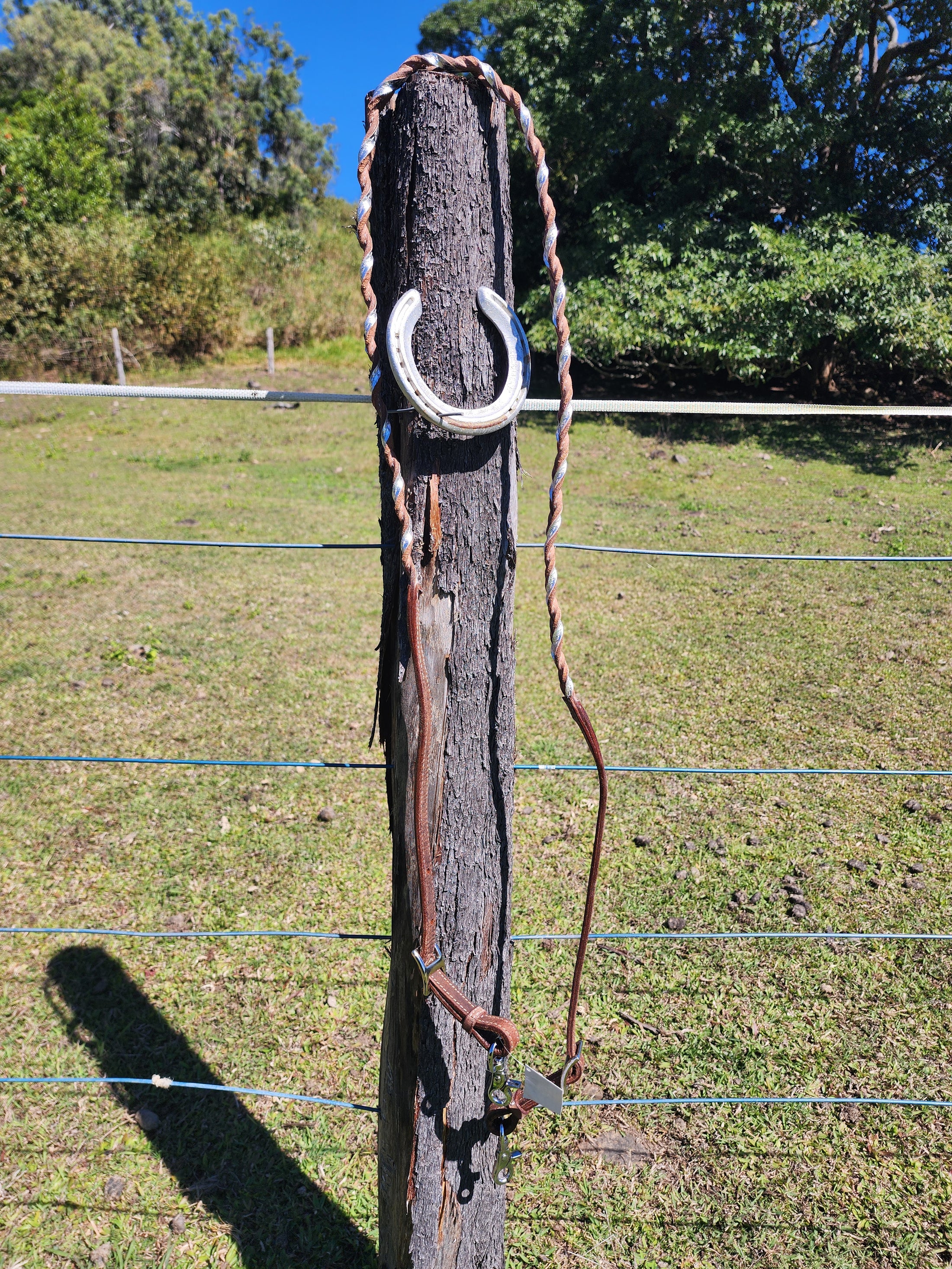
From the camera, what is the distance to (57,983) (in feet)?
8.96

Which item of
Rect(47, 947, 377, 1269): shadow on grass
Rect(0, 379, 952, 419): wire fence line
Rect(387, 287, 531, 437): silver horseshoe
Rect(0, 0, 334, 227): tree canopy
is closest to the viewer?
Rect(387, 287, 531, 437): silver horseshoe

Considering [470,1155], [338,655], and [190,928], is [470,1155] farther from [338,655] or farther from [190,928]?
[338,655]

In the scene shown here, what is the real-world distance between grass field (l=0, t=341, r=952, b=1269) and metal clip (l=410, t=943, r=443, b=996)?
42.3 inches

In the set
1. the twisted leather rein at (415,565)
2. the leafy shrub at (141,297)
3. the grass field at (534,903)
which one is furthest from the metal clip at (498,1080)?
the leafy shrub at (141,297)

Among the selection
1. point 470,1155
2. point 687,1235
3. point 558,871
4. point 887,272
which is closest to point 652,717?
point 558,871

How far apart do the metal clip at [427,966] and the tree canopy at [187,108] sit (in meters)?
25.1

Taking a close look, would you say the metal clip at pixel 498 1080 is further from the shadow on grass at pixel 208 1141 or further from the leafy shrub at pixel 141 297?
the leafy shrub at pixel 141 297

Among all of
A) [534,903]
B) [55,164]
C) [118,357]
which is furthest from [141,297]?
[534,903]

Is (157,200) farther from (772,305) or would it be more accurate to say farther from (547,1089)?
(547,1089)

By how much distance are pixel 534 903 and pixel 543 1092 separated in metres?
1.86

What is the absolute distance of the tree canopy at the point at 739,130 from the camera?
35.2ft

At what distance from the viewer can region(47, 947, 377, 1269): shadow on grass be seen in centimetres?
200

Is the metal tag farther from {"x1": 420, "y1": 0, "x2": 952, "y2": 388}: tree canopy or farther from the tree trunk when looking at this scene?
{"x1": 420, "y1": 0, "x2": 952, "y2": 388}: tree canopy

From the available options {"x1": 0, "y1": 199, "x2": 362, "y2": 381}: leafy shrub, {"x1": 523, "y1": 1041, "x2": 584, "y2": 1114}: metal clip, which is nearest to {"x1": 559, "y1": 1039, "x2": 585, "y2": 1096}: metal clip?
{"x1": 523, "y1": 1041, "x2": 584, "y2": 1114}: metal clip
